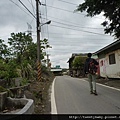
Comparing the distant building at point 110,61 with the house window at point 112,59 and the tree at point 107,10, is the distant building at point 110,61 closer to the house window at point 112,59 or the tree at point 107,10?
the house window at point 112,59

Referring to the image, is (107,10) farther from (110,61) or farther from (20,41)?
(20,41)

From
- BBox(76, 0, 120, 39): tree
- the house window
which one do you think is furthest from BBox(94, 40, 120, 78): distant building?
BBox(76, 0, 120, 39): tree

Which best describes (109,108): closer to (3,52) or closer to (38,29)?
(3,52)

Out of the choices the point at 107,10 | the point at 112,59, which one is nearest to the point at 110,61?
the point at 112,59

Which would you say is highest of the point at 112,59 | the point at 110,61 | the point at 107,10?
the point at 107,10

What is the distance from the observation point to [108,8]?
1188 cm

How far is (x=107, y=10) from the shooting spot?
1195cm

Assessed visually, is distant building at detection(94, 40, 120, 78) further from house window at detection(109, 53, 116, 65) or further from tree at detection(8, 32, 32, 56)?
tree at detection(8, 32, 32, 56)

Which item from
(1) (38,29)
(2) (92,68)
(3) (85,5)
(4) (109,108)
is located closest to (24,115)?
(4) (109,108)

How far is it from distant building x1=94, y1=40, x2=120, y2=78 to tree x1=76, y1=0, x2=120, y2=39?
4.46 meters

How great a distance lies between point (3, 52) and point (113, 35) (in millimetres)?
8104

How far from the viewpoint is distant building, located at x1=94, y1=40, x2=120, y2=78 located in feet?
61.9

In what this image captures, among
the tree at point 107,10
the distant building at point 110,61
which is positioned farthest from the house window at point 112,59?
the tree at point 107,10

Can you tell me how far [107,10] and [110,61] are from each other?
398 inches
